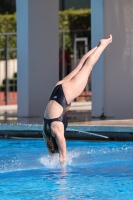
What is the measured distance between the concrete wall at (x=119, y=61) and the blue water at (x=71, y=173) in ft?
10.2

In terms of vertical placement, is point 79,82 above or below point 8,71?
above

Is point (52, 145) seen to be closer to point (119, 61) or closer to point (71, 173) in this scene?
point (71, 173)

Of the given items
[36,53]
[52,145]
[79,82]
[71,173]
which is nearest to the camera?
[71,173]

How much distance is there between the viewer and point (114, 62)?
45.6 feet

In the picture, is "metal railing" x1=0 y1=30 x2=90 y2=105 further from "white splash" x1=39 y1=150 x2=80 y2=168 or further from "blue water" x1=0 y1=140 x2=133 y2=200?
"white splash" x1=39 y1=150 x2=80 y2=168

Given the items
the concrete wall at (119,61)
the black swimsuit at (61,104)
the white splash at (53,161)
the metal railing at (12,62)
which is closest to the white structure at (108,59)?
the concrete wall at (119,61)

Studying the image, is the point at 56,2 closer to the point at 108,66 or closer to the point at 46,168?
the point at 108,66

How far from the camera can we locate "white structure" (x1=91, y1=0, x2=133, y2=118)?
1382 cm

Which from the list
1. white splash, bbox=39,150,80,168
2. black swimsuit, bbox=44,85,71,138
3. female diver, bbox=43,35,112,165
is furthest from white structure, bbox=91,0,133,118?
black swimsuit, bbox=44,85,71,138

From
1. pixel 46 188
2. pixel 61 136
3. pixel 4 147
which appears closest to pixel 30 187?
pixel 46 188

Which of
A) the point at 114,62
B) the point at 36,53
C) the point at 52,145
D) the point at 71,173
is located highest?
the point at 36,53

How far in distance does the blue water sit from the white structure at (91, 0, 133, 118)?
3.10 metres

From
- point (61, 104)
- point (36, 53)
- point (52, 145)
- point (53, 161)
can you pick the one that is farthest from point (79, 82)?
point (36, 53)

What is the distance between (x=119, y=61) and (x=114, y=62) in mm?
112
